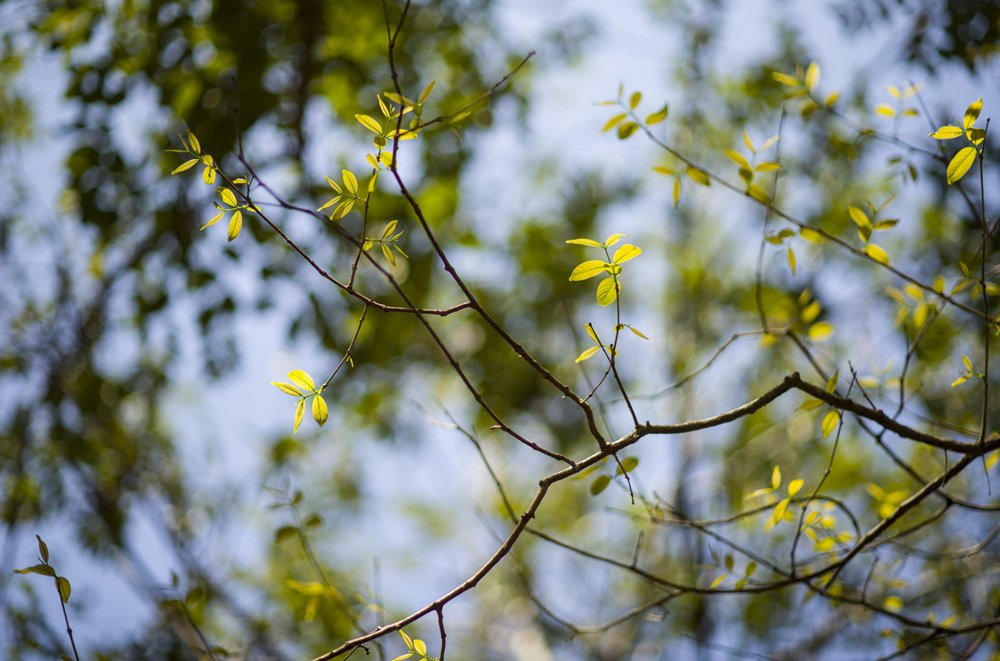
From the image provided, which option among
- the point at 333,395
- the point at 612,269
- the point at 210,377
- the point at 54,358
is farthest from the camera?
the point at 333,395

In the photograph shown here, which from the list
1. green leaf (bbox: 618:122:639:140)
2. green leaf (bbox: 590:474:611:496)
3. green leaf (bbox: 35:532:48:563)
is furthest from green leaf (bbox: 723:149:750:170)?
green leaf (bbox: 35:532:48:563)

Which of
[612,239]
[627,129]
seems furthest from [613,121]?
[612,239]

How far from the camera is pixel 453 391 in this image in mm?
4590

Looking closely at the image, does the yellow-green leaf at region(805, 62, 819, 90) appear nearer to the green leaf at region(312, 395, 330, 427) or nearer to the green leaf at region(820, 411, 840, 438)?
the green leaf at region(820, 411, 840, 438)

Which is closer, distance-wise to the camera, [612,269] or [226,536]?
[612,269]

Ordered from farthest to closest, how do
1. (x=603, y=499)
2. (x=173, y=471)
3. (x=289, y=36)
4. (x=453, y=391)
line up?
(x=453, y=391)
(x=603, y=499)
(x=173, y=471)
(x=289, y=36)

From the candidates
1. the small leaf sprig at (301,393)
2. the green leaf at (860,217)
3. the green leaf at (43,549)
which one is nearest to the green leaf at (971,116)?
the green leaf at (860,217)

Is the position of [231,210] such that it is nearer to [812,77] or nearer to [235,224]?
[235,224]

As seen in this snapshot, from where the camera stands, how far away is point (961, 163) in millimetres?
1085

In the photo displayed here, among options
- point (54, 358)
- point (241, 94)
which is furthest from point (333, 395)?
point (241, 94)

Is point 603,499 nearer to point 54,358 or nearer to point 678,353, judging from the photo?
point 678,353

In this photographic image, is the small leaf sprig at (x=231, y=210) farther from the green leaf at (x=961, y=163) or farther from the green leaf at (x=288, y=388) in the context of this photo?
the green leaf at (x=961, y=163)

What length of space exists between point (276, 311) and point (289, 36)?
923 mm

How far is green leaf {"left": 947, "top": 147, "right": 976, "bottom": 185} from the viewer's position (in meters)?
1.07
